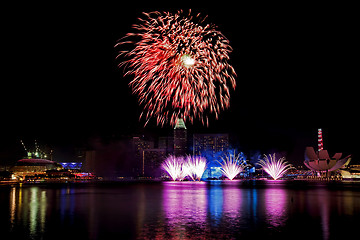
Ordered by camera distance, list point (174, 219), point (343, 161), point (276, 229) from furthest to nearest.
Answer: point (343, 161) < point (174, 219) < point (276, 229)

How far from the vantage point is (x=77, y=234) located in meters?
16.1

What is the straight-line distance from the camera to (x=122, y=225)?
18609 mm

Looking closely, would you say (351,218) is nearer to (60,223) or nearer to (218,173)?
(60,223)

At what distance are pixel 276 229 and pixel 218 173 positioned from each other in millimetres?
153409

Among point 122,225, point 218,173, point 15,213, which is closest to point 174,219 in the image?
point 122,225

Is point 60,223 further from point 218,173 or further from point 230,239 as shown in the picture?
point 218,173

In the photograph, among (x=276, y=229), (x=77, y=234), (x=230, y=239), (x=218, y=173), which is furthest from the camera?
(x=218, y=173)

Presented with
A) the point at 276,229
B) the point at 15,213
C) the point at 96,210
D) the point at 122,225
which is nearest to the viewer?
the point at 276,229

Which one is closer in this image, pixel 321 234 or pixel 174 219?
pixel 321 234

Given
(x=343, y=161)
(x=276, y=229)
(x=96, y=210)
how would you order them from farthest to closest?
(x=343, y=161)
(x=96, y=210)
(x=276, y=229)

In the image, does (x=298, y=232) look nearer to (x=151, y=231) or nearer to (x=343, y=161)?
(x=151, y=231)

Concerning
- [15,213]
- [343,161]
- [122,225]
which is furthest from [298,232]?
[343,161]

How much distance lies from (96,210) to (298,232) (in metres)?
14.0

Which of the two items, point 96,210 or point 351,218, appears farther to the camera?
point 96,210
